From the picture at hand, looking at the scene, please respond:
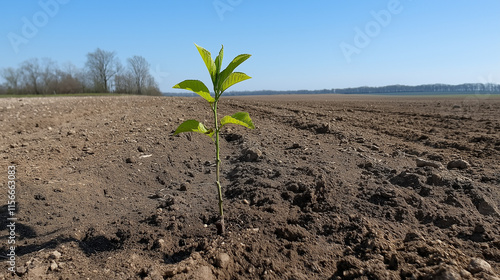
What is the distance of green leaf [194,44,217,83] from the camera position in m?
2.39

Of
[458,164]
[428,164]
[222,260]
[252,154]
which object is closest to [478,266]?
[222,260]

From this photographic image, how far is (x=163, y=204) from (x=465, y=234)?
8.87 ft

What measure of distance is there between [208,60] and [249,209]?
1370 millimetres

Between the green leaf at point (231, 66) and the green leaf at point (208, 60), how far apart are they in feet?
0.23

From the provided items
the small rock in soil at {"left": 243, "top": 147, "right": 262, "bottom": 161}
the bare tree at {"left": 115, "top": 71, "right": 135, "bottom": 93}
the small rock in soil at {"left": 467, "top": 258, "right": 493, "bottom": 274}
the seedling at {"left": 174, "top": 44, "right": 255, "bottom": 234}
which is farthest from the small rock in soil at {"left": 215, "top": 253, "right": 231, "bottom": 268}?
the bare tree at {"left": 115, "top": 71, "right": 135, "bottom": 93}

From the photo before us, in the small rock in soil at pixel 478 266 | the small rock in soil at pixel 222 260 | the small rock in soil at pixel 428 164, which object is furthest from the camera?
the small rock in soil at pixel 428 164

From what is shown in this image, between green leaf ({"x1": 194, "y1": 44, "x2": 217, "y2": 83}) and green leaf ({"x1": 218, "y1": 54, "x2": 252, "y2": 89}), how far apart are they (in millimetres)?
70

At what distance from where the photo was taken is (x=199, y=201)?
326 centimetres

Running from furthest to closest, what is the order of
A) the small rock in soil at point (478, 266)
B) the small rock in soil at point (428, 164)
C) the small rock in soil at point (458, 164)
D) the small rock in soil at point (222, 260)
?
1. the small rock in soil at point (458, 164)
2. the small rock in soil at point (428, 164)
3. the small rock in soil at point (222, 260)
4. the small rock in soil at point (478, 266)

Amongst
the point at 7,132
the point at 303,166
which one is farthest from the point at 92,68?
the point at 303,166

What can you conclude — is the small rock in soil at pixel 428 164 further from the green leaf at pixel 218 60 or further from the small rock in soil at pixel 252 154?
the green leaf at pixel 218 60

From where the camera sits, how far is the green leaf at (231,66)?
2.40 metres

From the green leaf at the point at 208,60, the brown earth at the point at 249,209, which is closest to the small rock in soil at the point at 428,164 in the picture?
the brown earth at the point at 249,209

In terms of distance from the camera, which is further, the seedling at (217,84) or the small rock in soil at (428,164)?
the small rock in soil at (428,164)
